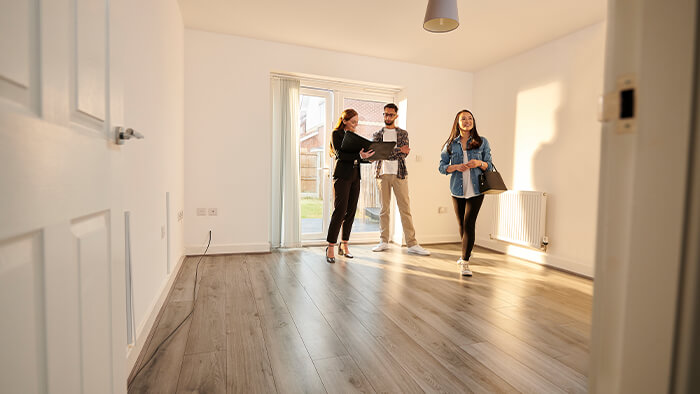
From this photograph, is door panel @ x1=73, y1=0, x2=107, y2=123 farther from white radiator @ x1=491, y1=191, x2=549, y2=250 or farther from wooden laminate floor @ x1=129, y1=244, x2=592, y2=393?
white radiator @ x1=491, y1=191, x2=549, y2=250

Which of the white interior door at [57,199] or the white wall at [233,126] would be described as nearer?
the white interior door at [57,199]

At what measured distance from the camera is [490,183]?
282 cm

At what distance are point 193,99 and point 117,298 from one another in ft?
10.1

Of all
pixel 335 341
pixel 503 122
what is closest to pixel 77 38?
pixel 335 341

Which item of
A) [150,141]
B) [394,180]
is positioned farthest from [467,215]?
[150,141]

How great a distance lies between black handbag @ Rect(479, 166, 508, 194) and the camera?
2812mm

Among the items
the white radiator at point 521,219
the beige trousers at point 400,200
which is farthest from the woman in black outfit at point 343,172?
the white radiator at point 521,219

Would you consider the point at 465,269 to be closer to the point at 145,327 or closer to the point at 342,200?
the point at 342,200

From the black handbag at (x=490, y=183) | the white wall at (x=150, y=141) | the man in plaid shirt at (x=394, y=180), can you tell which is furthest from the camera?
the man in plaid shirt at (x=394, y=180)

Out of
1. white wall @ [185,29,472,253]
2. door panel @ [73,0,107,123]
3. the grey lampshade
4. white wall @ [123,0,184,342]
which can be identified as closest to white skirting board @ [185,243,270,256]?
white wall @ [185,29,472,253]

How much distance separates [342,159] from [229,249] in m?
1.64

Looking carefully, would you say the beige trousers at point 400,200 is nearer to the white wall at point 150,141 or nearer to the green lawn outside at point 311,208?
the green lawn outside at point 311,208

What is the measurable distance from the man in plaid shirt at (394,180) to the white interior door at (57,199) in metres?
3.11

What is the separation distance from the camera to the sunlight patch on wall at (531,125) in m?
3.62
